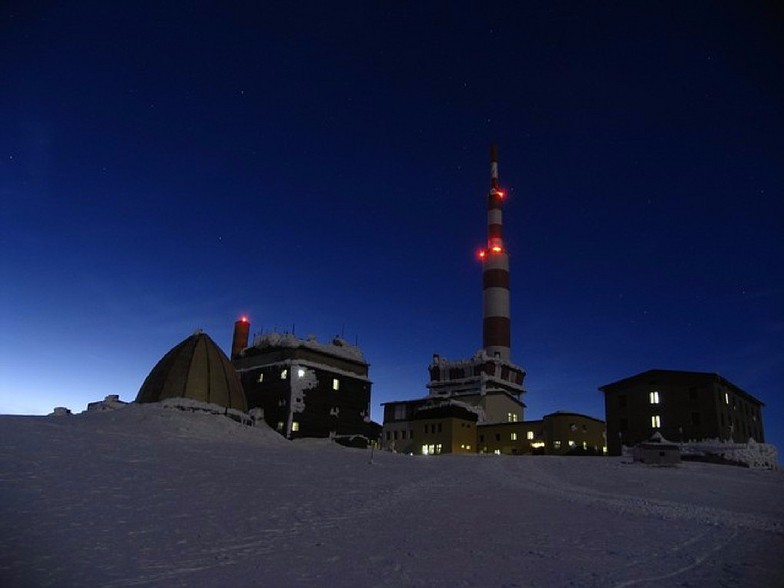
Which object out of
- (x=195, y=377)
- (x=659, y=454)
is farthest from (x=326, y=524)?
(x=659, y=454)

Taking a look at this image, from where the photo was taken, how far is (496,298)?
278 ft

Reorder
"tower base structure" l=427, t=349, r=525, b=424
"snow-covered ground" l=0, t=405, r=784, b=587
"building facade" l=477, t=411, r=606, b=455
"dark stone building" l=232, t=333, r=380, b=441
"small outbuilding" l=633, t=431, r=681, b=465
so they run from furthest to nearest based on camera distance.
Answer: "tower base structure" l=427, t=349, r=525, b=424 < "building facade" l=477, t=411, r=606, b=455 < "dark stone building" l=232, t=333, r=380, b=441 < "small outbuilding" l=633, t=431, r=681, b=465 < "snow-covered ground" l=0, t=405, r=784, b=587

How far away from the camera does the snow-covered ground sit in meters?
8.96

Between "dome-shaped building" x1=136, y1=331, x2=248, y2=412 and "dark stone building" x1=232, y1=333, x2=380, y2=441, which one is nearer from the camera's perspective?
"dome-shaped building" x1=136, y1=331, x2=248, y2=412

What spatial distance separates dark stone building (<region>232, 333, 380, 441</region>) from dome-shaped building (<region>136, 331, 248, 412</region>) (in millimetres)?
7318

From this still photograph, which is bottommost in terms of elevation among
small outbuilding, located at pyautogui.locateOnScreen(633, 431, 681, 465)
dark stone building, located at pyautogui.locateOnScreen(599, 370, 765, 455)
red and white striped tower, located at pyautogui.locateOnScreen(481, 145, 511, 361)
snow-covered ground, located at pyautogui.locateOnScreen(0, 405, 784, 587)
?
snow-covered ground, located at pyautogui.locateOnScreen(0, 405, 784, 587)

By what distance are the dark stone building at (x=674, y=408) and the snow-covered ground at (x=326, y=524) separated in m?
31.0

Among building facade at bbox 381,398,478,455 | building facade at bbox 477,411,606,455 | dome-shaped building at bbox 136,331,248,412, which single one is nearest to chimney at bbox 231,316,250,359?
dome-shaped building at bbox 136,331,248,412

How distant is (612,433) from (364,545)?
54227 mm

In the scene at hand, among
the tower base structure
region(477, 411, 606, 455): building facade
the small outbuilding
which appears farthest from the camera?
the tower base structure

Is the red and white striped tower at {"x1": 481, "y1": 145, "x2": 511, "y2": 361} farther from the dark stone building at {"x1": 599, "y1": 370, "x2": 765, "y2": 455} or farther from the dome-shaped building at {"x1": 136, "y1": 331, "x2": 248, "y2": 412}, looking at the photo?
the dome-shaped building at {"x1": 136, "y1": 331, "x2": 248, "y2": 412}

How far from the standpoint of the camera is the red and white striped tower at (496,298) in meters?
84.1

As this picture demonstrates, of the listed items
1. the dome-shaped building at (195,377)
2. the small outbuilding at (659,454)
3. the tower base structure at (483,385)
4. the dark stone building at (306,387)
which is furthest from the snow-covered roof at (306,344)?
the small outbuilding at (659,454)

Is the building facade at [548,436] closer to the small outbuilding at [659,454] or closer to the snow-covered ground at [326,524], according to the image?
the small outbuilding at [659,454]
